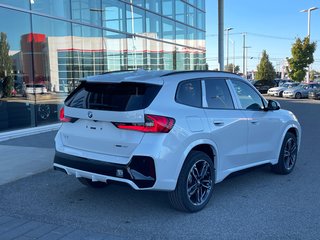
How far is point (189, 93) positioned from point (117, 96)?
932mm

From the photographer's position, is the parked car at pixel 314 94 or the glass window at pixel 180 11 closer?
the glass window at pixel 180 11

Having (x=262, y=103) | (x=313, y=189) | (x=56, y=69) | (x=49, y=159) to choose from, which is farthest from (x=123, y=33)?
(x=313, y=189)

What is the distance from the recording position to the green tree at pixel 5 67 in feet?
40.2

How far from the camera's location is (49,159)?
754cm

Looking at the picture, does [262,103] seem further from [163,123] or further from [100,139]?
[100,139]

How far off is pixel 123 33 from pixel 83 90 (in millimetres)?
12354

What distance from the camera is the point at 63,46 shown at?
49.5ft

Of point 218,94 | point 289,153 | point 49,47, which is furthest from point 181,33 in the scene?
point 218,94

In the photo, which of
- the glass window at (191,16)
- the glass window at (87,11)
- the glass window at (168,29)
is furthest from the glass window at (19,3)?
the glass window at (191,16)

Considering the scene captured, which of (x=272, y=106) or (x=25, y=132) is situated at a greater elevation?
(x=272, y=106)

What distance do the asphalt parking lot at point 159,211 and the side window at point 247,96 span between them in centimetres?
123

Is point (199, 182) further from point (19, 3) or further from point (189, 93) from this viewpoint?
point (19, 3)

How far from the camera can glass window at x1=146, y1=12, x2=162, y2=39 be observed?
734 inches

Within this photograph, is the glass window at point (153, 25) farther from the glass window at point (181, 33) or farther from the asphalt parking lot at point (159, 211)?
the asphalt parking lot at point (159, 211)
